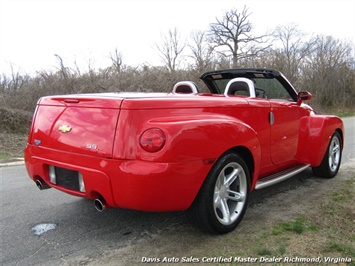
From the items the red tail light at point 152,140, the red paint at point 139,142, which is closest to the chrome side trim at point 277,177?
the red paint at point 139,142

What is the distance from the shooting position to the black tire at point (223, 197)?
2871 mm

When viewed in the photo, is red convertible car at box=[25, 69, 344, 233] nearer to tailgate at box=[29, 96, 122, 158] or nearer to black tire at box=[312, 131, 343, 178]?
tailgate at box=[29, 96, 122, 158]

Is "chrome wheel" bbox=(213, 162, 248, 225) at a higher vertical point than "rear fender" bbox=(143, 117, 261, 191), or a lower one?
lower

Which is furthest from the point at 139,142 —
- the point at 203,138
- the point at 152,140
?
the point at 203,138

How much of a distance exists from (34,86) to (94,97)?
12.5 meters

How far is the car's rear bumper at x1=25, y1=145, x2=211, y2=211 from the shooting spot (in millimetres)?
2518

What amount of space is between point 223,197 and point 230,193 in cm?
15

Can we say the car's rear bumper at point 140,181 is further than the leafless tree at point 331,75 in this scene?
No

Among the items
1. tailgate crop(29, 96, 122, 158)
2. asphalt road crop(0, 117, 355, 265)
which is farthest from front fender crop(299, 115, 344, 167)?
tailgate crop(29, 96, 122, 158)

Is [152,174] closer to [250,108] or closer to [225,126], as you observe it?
[225,126]

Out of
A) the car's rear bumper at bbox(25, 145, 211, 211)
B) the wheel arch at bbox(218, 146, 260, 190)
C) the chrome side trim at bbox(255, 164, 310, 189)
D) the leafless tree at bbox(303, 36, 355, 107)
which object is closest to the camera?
the car's rear bumper at bbox(25, 145, 211, 211)

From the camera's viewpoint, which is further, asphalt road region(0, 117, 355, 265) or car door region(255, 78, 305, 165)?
car door region(255, 78, 305, 165)

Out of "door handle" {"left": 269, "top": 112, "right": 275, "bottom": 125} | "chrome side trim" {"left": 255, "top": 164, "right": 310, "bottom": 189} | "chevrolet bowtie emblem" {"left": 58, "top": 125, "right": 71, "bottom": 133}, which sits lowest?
"chrome side trim" {"left": 255, "top": 164, "right": 310, "bottom": 189}

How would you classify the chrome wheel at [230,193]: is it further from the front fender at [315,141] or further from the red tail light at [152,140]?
the front fender at [315,141]
